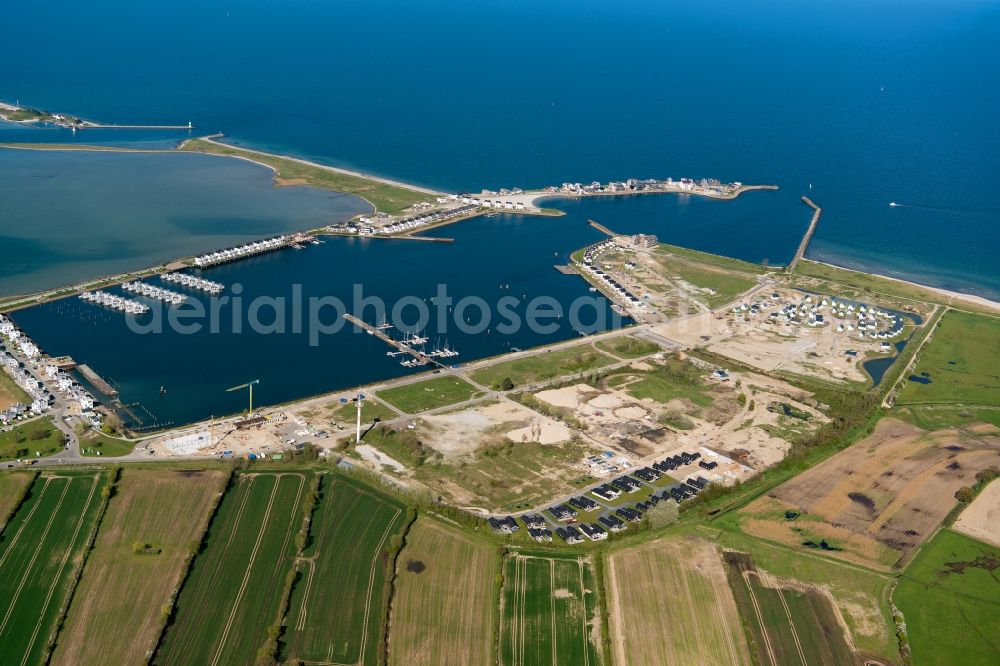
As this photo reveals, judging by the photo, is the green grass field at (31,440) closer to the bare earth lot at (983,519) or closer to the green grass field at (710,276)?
the bare earth lot at (983,519)

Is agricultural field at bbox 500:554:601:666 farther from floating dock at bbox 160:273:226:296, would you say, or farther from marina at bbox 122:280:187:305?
floating dock at bbox 160:273:226:296

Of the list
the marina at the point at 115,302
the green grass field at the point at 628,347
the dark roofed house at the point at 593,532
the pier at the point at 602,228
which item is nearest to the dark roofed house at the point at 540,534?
the dark roofed house at the point at 593,532

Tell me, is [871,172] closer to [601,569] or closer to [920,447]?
[920,447]

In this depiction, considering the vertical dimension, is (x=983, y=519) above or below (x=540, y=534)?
above

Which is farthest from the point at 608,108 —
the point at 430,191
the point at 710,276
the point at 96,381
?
the point at 96,381

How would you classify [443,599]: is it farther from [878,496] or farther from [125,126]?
[125,126]

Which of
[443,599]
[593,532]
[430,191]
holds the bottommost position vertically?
[443,599]

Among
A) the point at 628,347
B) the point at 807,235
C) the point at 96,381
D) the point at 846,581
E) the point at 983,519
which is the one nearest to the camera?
the point at 846,581

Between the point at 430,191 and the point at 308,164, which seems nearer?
the point at 430,191
